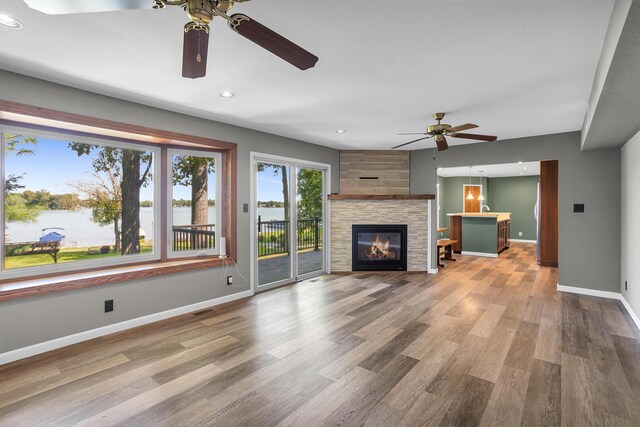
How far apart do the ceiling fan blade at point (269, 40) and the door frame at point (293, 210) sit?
3123mm

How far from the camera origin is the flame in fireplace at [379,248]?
633 cm

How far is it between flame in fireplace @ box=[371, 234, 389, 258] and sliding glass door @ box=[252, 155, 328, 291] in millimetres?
1009

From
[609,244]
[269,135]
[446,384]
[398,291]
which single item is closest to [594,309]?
[609,244]

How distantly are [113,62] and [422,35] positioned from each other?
92.7 inches

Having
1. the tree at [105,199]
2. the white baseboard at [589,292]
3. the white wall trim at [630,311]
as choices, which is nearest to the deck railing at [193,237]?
the tree at [105,199]

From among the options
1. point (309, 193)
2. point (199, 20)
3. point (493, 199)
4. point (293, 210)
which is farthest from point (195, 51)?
point (493, 199)

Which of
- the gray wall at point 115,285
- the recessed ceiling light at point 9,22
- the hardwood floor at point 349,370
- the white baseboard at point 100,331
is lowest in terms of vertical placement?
the hardwood floor at point 349,370

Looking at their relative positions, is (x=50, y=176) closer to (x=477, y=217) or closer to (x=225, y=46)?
(x=225, y=46)

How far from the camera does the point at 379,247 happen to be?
6.34 metres

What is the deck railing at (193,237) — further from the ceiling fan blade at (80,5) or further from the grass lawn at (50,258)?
A: the ceiling fan blade at (80,5)

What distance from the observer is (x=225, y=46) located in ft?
7.48

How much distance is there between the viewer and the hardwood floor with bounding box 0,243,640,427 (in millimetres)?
2029

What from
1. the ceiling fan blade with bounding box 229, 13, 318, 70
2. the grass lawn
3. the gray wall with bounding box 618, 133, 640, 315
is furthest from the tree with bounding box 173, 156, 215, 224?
the gray wall with bounding box 618, 133, 640, 315

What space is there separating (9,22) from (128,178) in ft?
6.74
